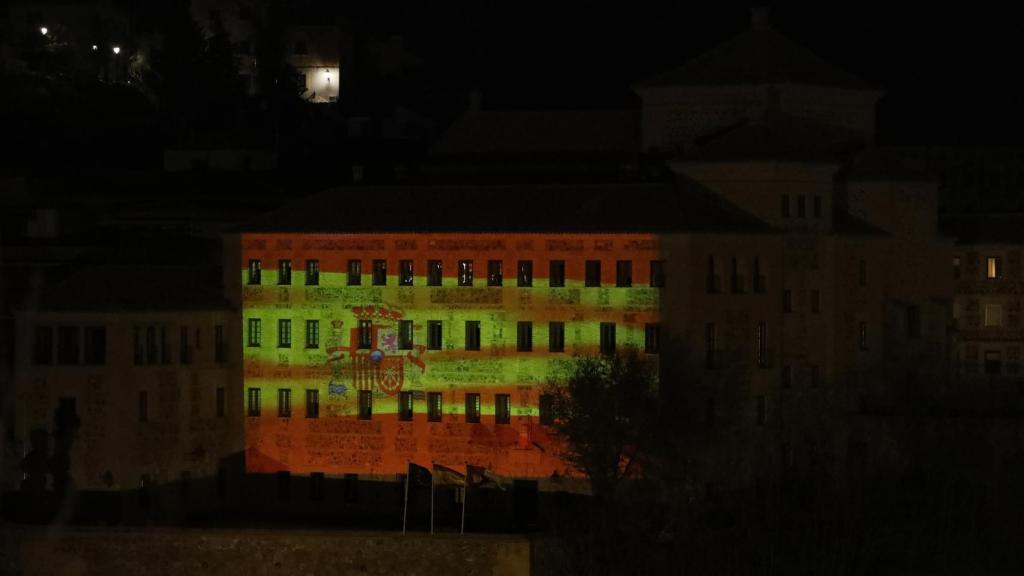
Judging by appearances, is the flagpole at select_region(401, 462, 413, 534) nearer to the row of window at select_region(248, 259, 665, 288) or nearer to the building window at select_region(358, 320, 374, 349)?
the building window at select_region(358, 320, 374, 349)

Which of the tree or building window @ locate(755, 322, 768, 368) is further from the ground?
building window @ locate(755, 322, 768, 368)

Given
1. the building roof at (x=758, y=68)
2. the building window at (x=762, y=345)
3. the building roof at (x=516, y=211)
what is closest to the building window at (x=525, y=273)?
the building roof at (x=516, y=211)

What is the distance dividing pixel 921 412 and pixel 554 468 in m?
10.4

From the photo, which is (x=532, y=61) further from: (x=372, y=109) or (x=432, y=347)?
(x=432, y=347)

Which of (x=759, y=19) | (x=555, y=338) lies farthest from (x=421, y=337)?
(x=759, y=19)

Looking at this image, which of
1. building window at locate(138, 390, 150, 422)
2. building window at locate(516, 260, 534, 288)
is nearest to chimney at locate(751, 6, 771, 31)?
building window at locate(516, 260, 534, 288)

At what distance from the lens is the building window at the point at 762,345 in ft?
271

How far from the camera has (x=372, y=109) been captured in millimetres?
148750

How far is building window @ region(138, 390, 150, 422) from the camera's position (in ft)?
261

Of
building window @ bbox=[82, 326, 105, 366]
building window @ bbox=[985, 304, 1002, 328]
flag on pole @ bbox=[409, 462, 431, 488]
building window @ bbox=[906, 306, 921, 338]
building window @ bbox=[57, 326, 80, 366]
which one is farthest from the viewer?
building window @ bbox=[985, 304, 1002, 328]

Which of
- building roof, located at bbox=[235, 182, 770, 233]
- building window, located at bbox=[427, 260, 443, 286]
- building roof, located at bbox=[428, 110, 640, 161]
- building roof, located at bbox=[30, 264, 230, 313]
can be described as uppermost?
building roof, located at bbox=[428, 110, 640, 161]

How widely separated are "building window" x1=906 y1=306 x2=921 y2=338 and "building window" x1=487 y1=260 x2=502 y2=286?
1423 centimetres

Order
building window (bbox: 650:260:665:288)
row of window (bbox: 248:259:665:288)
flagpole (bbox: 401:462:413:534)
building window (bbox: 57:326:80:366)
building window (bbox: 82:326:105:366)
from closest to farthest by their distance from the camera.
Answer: flagpole (bbox: 401:462:413:534)
building window (bbox: 82:326:105:366)
building window (bbox: 57:326:80:366)
building window (bbox: 650:260:665:288)
row of window (bbox: 248:259:665:288)

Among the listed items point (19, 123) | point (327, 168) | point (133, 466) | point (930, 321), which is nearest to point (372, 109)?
point (19, 123)
